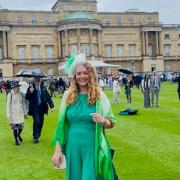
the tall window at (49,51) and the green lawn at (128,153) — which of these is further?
the tall window at (49,51)

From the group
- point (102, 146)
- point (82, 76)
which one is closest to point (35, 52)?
point (82, 76)

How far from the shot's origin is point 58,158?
613 cm

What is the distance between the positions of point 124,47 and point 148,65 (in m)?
6.39

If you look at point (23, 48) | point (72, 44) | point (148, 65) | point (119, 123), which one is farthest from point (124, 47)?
point (119, 123)

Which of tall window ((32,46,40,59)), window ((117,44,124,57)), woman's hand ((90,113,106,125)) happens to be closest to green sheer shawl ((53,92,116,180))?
woman's hand ((90,113,106,125))

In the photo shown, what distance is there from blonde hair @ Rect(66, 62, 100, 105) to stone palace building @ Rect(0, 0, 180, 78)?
265 feet

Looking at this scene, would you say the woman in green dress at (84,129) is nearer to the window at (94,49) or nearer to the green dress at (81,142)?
the green dress at (81,142)

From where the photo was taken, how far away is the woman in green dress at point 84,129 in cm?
585

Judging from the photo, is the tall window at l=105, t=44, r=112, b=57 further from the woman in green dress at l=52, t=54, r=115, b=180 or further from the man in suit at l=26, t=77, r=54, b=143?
the woman in green dress at l=52, t=54, r=115, b=180

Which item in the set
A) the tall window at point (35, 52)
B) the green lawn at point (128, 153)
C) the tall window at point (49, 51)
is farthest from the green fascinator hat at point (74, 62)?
the tall window at point (49, 51)

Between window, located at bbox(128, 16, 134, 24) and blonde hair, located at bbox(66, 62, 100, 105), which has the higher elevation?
window, located at bbox(128, 16, 134, 24)

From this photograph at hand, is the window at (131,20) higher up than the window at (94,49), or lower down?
higher up

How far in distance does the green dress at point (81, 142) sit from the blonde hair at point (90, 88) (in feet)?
0.23

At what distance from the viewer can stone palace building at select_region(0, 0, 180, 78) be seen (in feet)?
295
